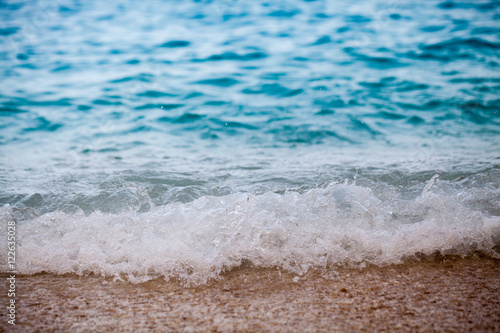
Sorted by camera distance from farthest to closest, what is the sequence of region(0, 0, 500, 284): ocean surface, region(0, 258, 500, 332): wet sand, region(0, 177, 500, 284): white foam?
region(0, 0, 500, 284): ocean surface < region(0, 177, 500, 284): white foam < region(0, 258, 500, 332): wet sand

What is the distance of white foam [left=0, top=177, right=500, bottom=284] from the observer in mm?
2355

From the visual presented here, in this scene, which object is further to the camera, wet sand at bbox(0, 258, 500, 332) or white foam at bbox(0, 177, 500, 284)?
white foam at bbox(0, 177, 500, 284)

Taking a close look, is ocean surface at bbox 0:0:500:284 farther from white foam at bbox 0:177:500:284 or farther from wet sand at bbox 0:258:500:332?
wet sand at bbox 0:258:500:332

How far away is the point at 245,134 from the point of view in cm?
530

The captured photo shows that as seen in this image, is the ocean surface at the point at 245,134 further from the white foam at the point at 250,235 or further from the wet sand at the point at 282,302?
the wet sand at the point at 282,302

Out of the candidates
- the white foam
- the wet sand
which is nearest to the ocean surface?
the white foam

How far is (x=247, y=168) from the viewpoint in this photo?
416 centimetres

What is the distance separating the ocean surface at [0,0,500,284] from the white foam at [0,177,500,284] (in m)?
0.01

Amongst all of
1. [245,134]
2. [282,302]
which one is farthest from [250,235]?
[245,134]

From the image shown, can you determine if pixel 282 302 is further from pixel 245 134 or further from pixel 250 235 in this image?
pixel 245 134

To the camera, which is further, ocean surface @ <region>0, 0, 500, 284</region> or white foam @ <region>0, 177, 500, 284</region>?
ocean surface @ <region>0, 0, 500, 284</region>

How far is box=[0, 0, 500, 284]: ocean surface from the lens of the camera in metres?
2.47

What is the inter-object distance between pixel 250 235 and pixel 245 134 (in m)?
2.94

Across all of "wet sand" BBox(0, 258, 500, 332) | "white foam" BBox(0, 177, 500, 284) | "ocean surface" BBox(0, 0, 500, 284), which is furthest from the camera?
"ocean surface" BBox(0, 0, 500, 284)
